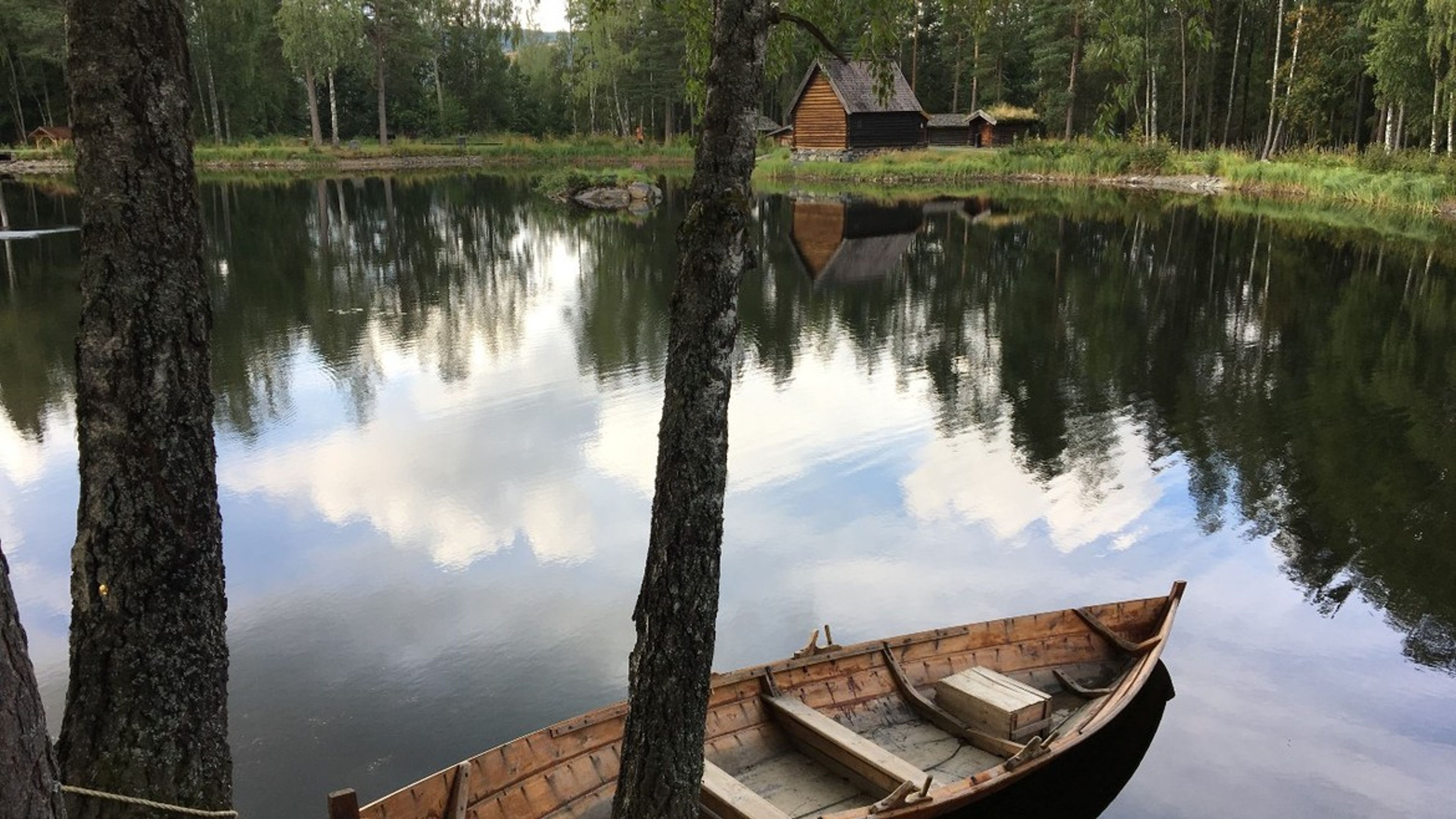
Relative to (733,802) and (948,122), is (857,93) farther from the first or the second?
(733,802)

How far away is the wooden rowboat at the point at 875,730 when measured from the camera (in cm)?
583

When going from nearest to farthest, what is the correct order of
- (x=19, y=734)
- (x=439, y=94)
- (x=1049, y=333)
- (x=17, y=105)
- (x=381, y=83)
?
(x=19, y=734) < (x=1049, y=333) < (x=17, y=105) < (x=381, y=83) < (x=439, y=94)

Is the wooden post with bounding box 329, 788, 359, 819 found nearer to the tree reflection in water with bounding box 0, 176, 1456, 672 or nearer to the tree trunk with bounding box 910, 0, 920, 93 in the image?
the tree reflection in water with bounding box 0, 176, 1456, 672

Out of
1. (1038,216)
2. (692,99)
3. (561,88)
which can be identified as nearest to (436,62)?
(561,88)

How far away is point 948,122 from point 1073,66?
897cm

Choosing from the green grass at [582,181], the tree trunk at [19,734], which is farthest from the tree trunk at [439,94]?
the tree trunk at [19,734]

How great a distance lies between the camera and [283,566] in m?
10.9

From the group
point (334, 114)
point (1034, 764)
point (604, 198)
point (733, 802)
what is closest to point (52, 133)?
point (334, 114)

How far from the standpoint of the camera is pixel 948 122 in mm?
65500

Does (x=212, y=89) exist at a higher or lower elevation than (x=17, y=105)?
higher

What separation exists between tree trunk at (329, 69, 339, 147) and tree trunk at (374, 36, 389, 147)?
8.96 feet

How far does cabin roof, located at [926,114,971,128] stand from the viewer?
214 feet

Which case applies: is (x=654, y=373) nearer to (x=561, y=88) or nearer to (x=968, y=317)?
(x=968, y=317)

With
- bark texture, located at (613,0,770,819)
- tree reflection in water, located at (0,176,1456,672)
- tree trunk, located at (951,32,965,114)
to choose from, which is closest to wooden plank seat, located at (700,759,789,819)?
bark texture, located at (613,0,770,819)
